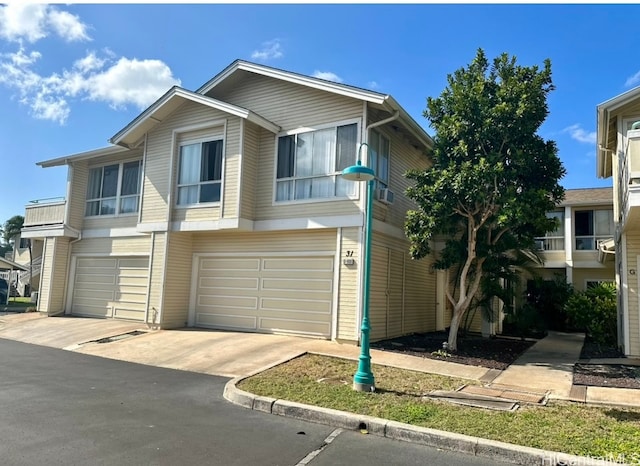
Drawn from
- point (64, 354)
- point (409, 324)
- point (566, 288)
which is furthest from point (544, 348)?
point (64, 354)

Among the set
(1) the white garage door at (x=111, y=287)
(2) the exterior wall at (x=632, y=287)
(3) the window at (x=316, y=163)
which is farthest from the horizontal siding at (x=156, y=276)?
(2) the exterior wall at (x=632, y=287)

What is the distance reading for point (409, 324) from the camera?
1490 centimetres

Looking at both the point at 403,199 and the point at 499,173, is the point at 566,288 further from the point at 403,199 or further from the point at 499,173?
the point at 499,173

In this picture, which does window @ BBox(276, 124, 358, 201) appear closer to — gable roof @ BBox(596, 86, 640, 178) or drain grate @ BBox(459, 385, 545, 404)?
drain grate @ BBox(459, 385, 545, 404)

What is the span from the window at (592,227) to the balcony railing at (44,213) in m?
24.7

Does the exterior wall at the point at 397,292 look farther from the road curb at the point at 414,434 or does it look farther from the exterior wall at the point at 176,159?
the road curb at the point at 414,434

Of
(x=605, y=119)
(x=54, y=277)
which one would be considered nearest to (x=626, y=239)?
(x=605, y=119)

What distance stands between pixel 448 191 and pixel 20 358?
10687 millimetres

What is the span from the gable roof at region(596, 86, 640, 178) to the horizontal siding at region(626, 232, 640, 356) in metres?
2.99

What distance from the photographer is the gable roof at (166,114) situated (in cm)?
1345

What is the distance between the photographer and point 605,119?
39.5ft

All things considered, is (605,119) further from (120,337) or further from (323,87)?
(120,337)

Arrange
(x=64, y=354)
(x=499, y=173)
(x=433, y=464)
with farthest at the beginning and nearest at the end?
(x=64, y=354) < (x=499, y=173) < (x=433, y=464)

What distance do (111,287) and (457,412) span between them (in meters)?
14.3
